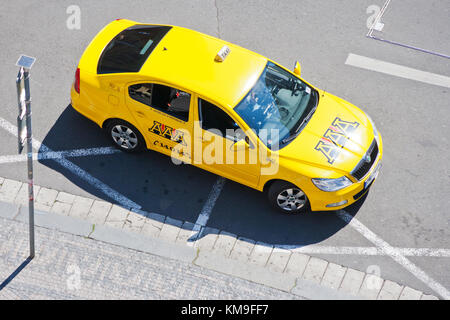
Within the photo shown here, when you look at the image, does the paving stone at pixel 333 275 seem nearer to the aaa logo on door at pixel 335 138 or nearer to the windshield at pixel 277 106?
the aaa logo on door at pixel 335 138

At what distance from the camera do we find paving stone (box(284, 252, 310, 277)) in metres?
7.87

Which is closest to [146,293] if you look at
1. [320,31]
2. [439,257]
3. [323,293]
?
[323,293]

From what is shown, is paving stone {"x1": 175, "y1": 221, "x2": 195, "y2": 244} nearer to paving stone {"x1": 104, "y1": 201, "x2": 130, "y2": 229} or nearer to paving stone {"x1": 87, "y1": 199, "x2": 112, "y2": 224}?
paving stone {"x1": 104, "y1": 201, "x2": 130, "y2": 229}

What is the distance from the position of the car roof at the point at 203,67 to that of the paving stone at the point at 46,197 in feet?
7.70

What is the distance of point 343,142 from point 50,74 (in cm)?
544

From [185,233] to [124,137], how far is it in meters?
1.91

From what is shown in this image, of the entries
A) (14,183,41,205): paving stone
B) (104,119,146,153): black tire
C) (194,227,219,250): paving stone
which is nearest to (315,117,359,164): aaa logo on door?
(194,227,219,250): paving stone

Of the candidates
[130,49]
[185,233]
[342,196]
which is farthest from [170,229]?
[130,49]

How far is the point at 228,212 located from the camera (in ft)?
27.5

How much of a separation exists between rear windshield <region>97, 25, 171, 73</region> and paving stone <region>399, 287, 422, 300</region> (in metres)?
5.04

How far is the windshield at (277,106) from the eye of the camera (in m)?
7.89
